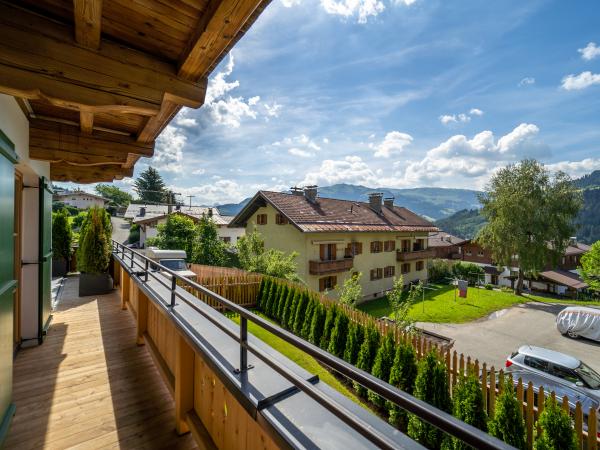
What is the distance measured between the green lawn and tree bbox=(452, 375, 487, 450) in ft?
35.3

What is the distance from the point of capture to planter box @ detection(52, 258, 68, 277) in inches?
415

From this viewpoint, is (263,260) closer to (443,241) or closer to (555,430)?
(555,430)

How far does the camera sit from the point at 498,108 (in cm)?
1672

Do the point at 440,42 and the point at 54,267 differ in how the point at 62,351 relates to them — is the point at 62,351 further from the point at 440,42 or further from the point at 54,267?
the point at 440,42

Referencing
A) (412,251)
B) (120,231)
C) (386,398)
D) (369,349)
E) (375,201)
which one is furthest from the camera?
(120,231)

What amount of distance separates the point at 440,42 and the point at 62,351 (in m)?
12.7

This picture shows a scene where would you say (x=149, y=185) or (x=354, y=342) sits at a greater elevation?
(x=149, y=185)

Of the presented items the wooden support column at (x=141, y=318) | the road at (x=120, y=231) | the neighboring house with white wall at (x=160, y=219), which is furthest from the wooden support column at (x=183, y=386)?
the road at (x=120, y=231)

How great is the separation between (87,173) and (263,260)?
29.7ft

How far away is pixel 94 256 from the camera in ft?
25.6

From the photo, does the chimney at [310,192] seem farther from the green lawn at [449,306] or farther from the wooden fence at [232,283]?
the wooden fence at [232,283]

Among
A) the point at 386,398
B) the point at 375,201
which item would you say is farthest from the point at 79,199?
the point at 386,398

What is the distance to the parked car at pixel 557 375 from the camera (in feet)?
23.1

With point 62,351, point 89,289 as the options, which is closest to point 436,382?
point 62,351
